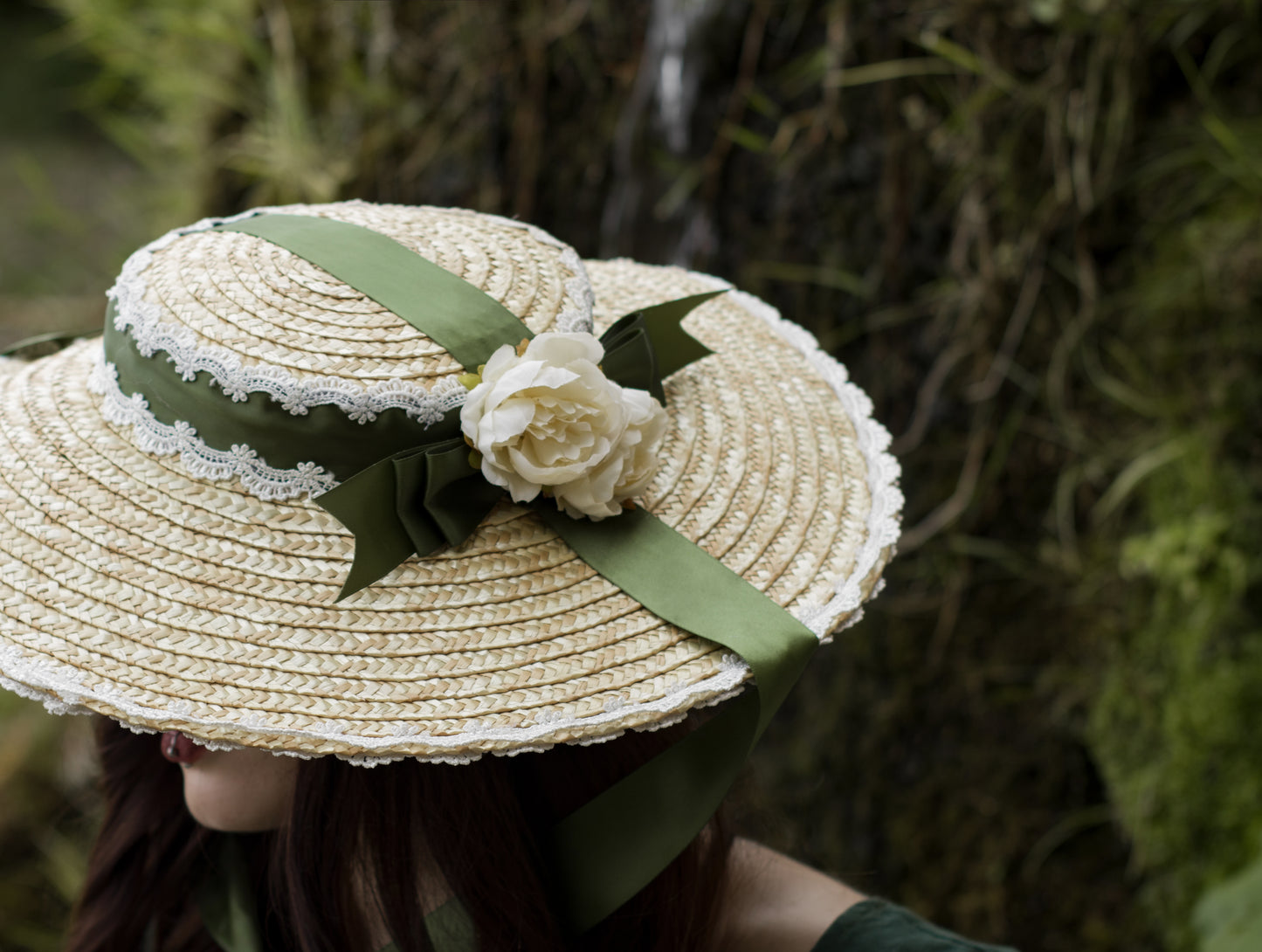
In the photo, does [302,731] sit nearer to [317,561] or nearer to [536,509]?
[317,561]

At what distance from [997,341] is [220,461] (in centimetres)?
159

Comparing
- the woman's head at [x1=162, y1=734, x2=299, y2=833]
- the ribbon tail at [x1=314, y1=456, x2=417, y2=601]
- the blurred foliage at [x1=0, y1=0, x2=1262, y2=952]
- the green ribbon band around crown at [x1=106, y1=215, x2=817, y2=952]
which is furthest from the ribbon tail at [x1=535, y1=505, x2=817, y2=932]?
the blurred foliage at [x1=0, y1=0, x2=1262, y2=952]

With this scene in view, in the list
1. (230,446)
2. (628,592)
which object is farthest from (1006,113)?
(230,446)

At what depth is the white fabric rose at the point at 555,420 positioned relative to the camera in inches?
31.6

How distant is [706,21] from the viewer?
2.11 meters

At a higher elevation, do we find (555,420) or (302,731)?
(555,420)

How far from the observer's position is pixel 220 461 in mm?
863

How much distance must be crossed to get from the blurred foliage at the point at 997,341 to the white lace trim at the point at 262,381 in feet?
3.93

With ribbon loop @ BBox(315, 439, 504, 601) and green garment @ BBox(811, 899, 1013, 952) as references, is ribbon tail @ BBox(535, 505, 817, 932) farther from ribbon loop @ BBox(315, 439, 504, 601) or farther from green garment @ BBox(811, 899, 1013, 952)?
Answer: green garment @ BBox(811, 899, 1013, 952)

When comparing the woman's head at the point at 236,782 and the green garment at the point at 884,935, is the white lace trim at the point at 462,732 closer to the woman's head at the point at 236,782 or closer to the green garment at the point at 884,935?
the woman's head at the point at 236,782

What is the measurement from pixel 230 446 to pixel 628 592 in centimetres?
37

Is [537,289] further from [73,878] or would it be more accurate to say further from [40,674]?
[73,878]

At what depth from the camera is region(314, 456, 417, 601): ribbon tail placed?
78cm

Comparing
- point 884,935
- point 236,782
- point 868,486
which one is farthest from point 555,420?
point 884,935
